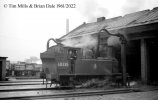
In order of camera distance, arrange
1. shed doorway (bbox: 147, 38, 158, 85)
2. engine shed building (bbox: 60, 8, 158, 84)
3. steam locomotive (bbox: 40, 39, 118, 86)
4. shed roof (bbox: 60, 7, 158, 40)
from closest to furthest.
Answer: steam locomotive (bbox: 40, 39, 118, 86)
engine shed building (bbox: 60, 8, 158, 84)
shed doorway (bbox: 147, 38, 158, 85)
shed roof (bbox: 60, 7, 158, 40)

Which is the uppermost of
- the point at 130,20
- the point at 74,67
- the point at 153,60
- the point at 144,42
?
the point at 130,20

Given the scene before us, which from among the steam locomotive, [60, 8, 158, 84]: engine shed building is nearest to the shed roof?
[60, 8, 158, 84]: engine shed building

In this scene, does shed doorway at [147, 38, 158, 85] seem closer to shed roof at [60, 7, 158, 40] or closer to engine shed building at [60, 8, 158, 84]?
engine shed building at [60, 8, 158, 84]

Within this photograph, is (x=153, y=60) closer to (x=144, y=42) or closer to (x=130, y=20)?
(x=144, y=42)

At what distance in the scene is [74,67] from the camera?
14.6 metres

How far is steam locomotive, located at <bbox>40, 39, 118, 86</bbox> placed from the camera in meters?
14.2

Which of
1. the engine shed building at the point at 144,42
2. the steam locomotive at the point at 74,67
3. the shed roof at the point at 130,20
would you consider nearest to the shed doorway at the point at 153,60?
the engine shed building at the point at 144,42

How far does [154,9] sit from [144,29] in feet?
17.7

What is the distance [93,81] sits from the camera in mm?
15477

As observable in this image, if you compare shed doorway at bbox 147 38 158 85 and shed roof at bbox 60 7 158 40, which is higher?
shed roof at bbox 60 7 158 40

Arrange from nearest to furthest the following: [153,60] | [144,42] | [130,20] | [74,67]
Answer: [74,67] → [144,42] → [153,60] → [130,20]

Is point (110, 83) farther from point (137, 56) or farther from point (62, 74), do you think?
point (137, 56)

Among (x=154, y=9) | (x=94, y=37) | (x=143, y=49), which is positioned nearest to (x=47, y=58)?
(x=94, y=37)

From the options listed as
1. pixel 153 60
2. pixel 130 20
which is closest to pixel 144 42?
pixel 153 60
